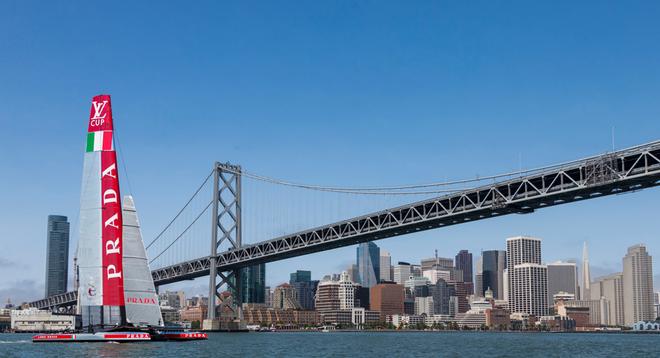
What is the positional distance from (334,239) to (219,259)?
18.5 meters

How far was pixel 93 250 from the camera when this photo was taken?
50.7 m

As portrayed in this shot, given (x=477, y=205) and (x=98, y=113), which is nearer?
(x=98, y=113)

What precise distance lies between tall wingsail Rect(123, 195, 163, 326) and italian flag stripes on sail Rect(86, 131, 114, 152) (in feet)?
24.5

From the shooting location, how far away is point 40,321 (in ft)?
493

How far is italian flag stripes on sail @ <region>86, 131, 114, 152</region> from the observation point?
5072cm

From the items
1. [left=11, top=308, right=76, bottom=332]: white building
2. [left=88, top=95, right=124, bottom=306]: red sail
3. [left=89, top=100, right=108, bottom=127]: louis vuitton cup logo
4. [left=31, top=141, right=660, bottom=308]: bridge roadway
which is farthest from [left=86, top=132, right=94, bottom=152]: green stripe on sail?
[left=11, top=308, right=76, bottom=332]: white building

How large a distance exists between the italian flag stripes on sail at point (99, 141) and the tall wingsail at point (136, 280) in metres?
7.46

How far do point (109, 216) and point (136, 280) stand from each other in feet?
22.8

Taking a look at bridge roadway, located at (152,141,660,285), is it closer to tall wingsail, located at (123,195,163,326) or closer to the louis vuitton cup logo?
tall wingsail, located at (123,195,163,326)

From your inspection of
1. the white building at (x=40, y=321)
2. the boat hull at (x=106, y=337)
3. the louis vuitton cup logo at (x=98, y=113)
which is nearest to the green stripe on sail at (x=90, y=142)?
the louis vuitton cup logo at (x=98, y=113)

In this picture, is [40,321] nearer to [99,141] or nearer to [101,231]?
[101,231]

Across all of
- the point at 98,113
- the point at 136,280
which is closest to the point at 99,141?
the point at 98,113

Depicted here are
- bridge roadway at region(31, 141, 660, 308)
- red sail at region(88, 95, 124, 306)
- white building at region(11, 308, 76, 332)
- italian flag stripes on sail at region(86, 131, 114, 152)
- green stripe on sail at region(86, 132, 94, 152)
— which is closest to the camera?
red sail at region(88, 95, 124, 306)

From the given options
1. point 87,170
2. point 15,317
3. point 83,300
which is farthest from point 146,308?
point 15,317
